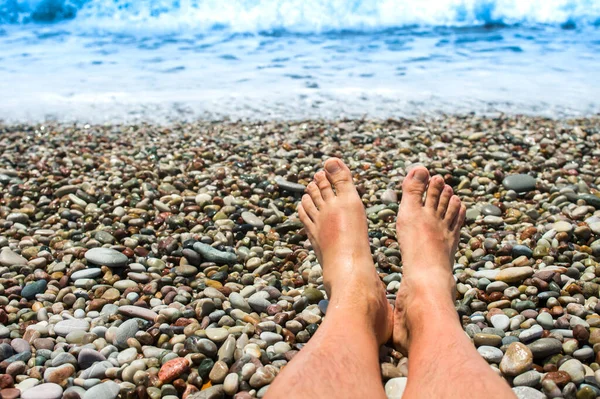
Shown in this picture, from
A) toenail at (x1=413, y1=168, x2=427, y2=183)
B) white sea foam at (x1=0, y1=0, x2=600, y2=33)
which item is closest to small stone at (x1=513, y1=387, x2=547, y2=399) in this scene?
toenail at (x1=413, y1=168, x2=427, y2=183)

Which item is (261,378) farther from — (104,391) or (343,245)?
(343,245)

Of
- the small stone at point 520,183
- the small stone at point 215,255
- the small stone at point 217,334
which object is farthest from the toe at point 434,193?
the small stone at point 217,334

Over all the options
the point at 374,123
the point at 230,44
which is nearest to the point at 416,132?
the point at 374,123

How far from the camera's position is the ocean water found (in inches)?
262

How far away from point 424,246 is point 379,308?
517 mm

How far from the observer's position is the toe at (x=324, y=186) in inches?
119

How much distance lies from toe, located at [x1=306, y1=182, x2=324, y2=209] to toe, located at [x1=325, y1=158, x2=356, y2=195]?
99mm

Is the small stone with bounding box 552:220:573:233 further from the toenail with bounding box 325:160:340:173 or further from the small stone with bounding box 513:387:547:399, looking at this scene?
the small stone with bounding box 513:387:547:399

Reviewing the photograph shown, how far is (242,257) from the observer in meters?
2.93

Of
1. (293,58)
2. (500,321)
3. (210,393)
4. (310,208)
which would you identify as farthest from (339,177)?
(293,58)

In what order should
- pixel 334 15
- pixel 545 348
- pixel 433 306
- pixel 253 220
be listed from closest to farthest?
pixel 545 348
pixel 433 306
pixel 253 220
pixel 334 15

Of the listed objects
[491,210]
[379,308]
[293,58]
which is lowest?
[491,210]

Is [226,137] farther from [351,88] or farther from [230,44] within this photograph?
[230,44]

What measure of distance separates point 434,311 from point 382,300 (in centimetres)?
25
